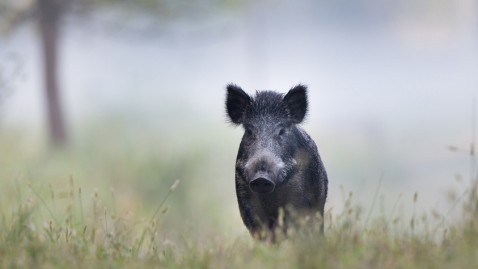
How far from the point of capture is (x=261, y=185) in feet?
19.4

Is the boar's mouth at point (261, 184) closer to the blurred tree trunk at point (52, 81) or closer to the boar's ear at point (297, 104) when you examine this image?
the boar's ear at point (297, 104)

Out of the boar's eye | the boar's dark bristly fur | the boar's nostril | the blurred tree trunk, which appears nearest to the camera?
the boar's nostril

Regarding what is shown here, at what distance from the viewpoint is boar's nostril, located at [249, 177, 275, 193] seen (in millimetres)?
5895

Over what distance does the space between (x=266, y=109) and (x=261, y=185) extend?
2.89ft

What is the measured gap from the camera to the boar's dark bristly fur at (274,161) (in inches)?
240

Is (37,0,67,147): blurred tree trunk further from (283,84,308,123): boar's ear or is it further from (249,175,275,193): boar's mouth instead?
(249,175,275,193): boar's mouth

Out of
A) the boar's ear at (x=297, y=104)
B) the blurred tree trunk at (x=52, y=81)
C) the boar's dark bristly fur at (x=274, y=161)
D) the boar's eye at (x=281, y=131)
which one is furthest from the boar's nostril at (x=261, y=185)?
the blurred tree trunk at (x=52, y=81)

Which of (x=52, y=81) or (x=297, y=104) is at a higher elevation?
(x=297, y=104)

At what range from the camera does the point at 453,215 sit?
5758 millimetres

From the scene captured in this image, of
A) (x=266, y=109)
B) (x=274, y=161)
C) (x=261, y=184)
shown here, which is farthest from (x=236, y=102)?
(x=261, y=184)

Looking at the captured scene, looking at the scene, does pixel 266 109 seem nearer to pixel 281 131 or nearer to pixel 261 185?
pixel 281 131

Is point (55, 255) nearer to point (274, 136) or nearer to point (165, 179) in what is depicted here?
point (274, 136)

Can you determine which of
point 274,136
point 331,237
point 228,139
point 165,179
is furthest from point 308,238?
point 228,139

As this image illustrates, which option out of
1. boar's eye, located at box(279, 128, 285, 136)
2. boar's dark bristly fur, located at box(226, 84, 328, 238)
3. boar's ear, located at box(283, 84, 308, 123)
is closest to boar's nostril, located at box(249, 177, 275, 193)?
boar's dark bristly fur, located at box(226, 84, 328, 238)
